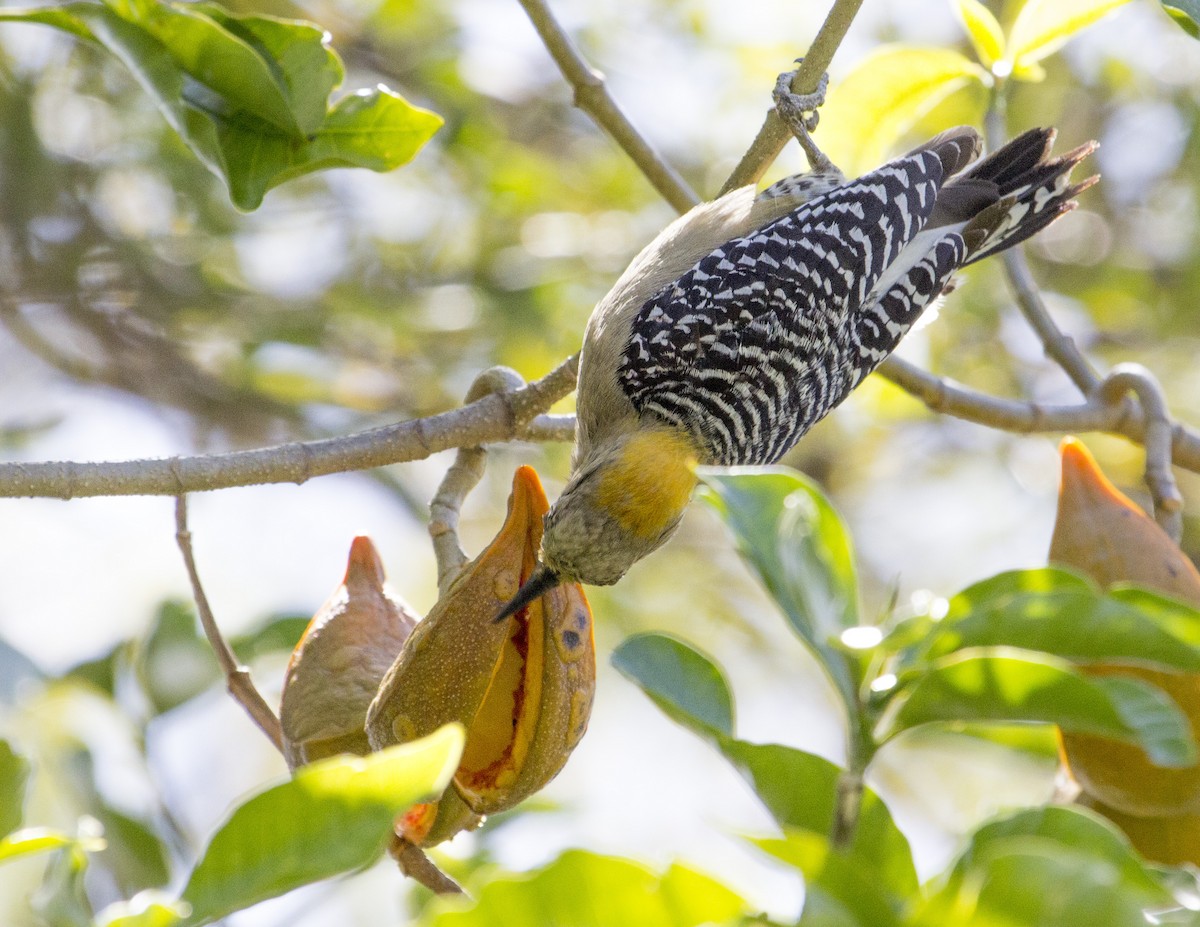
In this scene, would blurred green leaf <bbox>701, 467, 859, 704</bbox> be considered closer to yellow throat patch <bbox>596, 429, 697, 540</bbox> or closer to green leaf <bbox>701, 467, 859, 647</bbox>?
green leaf <bbox>701, 467, 859, 647</bbox>

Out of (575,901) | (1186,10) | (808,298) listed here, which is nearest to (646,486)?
(808,298)

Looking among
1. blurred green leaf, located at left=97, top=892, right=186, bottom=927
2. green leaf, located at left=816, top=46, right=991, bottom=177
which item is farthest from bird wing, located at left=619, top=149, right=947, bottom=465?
blurred green leaf, located at left=97, top=892, right=186, bottom=927

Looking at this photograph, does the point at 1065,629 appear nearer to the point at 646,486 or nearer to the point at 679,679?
the point at 679,679

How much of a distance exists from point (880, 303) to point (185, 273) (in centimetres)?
256

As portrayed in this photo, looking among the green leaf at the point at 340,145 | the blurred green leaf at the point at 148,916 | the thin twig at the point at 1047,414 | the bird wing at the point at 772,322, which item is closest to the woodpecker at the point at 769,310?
the bird wing at the point at 772,322

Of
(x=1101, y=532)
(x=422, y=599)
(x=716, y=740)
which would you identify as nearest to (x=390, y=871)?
(x=422, y=599)

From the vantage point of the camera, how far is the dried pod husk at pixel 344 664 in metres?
1.87

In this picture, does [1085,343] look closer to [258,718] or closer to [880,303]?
[880,303]

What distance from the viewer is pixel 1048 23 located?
9.86 feet

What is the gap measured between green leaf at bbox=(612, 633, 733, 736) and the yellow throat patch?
6.26ft

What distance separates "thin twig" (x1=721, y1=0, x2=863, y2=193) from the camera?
8.31 ft

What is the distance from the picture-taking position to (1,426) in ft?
15.2

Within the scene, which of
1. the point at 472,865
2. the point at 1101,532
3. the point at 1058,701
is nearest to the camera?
the point at 1058,701

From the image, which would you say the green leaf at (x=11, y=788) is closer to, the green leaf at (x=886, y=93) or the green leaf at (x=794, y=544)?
the green leaf at (x=794, y=544)
